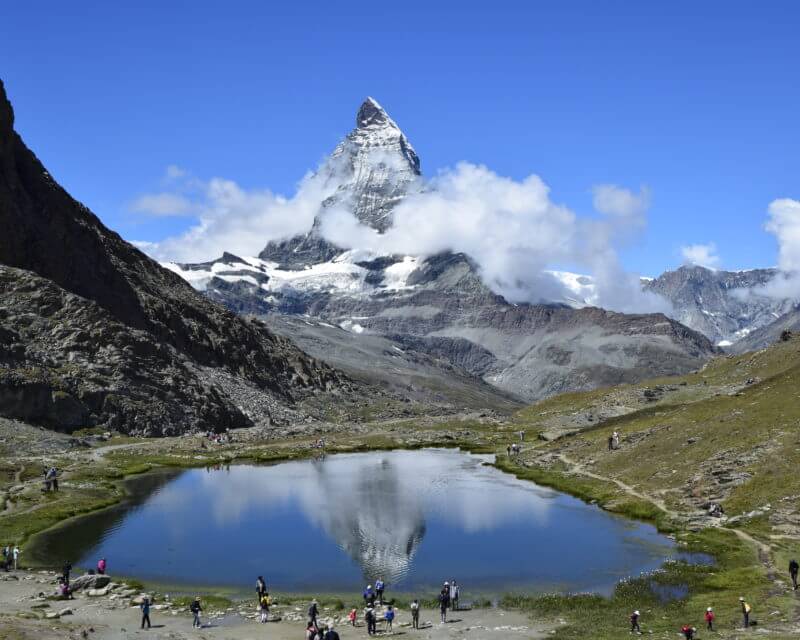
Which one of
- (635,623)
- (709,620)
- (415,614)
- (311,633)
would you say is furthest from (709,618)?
(311,633)

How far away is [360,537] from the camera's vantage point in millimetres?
86688

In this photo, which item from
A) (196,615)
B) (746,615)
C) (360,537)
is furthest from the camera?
(360,537)

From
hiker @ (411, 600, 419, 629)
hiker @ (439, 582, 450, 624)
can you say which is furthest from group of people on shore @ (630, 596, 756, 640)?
hiker @ (411, 600, 419, 629)

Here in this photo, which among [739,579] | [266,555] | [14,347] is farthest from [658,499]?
[14,347]

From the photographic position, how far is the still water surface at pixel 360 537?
71438 mm

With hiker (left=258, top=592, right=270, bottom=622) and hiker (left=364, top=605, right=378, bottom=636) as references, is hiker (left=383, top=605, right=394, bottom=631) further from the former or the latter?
hiker (left=258, top=592, right=270, bottom=622)

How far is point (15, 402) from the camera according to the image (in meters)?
153

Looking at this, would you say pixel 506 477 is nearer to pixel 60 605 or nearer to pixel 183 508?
pixel 183 508

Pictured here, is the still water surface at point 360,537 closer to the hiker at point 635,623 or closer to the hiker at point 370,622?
the hiker at point 370,622

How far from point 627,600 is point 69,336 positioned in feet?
503

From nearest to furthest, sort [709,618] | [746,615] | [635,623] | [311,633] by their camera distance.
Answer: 1. [311,633]
2. [746,615]
3. [709,618]
4. [635,623]

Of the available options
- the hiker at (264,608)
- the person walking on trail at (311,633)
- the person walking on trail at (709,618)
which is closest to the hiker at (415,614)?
the person walking on trail at (311,633)

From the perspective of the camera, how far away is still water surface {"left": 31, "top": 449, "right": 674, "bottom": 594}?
71438 mm

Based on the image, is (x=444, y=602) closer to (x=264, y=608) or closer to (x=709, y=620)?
(x=264, y=608)
